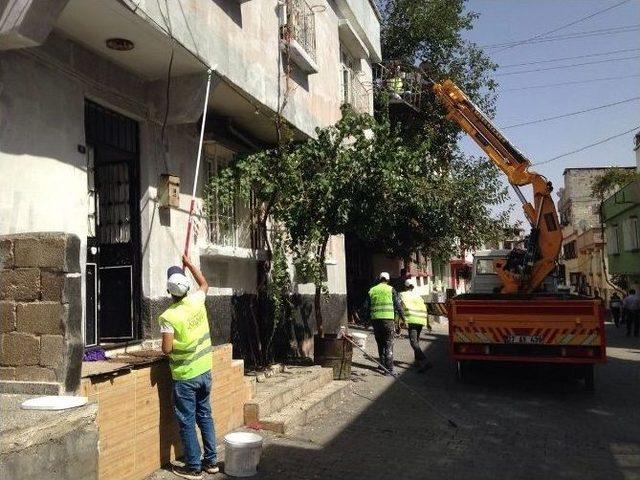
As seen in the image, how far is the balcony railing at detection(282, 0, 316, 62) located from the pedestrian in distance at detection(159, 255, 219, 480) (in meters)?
5.37

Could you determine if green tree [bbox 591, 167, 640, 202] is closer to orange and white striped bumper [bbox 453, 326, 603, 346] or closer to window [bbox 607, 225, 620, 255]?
window [bbox 607, 225, 620, 255]

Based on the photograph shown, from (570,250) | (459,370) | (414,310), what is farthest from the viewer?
(570,250)

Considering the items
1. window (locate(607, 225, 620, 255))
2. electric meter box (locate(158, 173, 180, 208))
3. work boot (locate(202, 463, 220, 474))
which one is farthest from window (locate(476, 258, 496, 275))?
window (locate(607, 225, 620, 255))

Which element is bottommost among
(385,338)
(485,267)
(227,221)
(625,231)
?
(385,338)

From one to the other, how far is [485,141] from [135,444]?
1047 centimetres

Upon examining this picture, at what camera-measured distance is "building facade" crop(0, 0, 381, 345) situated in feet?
16.3

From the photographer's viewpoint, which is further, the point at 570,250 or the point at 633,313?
the point at 570,250

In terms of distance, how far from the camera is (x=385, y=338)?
10.0 m

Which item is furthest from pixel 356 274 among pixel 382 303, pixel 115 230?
pixel 115 230

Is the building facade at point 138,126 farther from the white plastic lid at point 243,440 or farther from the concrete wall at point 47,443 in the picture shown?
the white plastic lid at point 243,440

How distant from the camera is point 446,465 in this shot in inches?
215

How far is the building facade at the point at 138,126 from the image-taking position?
16.3 feet

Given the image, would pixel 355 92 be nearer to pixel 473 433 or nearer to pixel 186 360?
pixel 473 433

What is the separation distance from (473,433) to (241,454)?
9.68 ft
